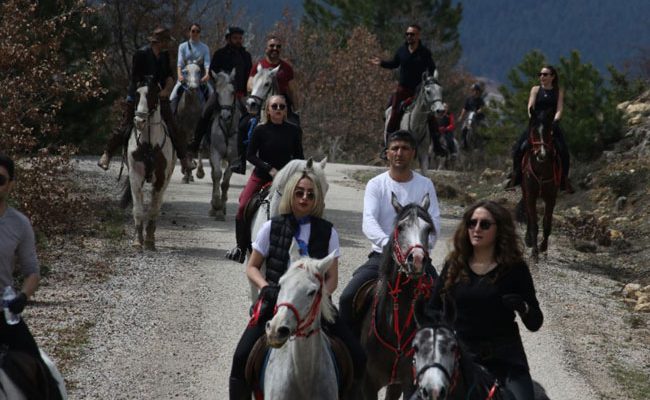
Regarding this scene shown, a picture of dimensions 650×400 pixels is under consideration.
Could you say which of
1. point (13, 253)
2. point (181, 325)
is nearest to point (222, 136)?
point (181, 325)

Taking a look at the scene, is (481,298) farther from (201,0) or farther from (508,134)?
(201,0)

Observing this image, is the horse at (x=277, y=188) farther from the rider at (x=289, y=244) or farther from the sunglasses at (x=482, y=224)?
the sunglasses at (x=482, y=224)

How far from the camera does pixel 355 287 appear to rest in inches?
402

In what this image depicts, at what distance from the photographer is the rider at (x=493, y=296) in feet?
25.8

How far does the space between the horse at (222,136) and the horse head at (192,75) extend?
4.01 ft

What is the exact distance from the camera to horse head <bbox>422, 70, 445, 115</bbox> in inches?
838

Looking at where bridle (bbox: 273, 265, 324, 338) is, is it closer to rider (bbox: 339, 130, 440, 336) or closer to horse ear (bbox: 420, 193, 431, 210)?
horse ear (bbox: 420, 193, 431, 210)

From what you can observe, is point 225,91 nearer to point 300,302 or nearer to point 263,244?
point 263,244

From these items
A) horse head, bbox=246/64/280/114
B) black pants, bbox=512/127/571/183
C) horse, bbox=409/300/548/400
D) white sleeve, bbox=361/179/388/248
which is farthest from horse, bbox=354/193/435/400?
black pants, bbox=512/127/571/183

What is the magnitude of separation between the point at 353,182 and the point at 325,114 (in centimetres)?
2329

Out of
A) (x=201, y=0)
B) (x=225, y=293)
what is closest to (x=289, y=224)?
(x=225, y=293)

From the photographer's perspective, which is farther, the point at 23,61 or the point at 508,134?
the point at 508,134

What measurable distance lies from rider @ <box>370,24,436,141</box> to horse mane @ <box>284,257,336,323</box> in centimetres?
1299

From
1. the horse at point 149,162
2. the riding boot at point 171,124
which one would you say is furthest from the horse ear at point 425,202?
the riding boot at point 171,124
